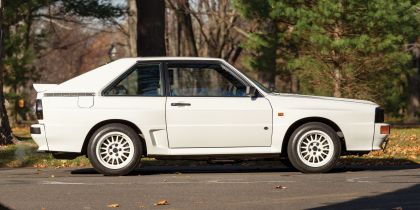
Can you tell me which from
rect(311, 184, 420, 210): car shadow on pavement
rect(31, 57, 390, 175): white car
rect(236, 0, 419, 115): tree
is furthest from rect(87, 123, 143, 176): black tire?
rect(236, 0, 419, 115): tree

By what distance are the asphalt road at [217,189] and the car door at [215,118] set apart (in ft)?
1.53

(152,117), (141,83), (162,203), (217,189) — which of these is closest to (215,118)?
(152,117)

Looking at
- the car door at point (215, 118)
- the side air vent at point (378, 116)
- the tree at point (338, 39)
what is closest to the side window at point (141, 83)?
the car door at point (215, 118)

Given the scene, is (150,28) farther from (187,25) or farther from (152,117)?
(187,25)

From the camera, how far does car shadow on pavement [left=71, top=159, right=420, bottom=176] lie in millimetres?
13484

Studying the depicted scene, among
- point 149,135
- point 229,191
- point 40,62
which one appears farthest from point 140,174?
point 40,62

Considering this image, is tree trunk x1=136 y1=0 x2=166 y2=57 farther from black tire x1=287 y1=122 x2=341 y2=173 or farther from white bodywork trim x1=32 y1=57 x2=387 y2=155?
black tire x1=287 y1=122 x2=341 y2=173

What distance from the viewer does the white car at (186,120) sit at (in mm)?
12492

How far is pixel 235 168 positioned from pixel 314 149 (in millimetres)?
1745

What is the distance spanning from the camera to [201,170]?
13695mm

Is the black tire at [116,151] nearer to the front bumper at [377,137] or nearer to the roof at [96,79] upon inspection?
the roof at [96,79]

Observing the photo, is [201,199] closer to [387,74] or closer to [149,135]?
[149,135]

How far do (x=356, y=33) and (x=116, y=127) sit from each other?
48.8 ft

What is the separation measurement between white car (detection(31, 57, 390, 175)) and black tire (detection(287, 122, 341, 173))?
1 cm
